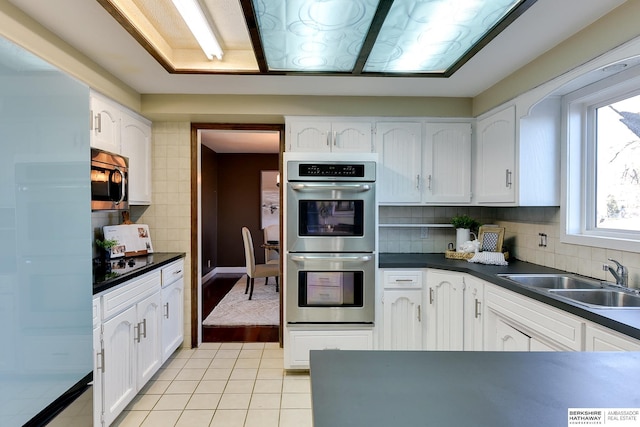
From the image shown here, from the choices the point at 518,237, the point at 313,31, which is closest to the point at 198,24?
the point at 313,31

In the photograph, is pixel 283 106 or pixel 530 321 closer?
pixel 530 321

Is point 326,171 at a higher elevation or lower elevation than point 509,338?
higher

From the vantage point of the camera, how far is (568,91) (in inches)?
89.4

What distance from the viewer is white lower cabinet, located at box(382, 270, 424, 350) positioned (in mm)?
2760

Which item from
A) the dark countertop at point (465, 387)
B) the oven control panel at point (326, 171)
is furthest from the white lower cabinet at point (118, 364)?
the dark countertop at point (465, 387)

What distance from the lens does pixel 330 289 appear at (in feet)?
8.87

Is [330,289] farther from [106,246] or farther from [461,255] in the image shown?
[106,246]

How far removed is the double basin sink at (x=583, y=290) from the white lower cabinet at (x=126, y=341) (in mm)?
2309

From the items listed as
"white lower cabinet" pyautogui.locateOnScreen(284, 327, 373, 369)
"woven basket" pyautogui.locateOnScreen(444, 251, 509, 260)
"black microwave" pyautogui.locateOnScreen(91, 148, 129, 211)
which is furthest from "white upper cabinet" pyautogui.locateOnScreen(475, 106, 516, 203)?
"black microwave" pyautogui.locateOnScreen(91, 148, 129, 211)

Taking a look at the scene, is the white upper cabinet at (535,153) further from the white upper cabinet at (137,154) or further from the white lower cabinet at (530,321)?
the white upper cabinet at (137,154)

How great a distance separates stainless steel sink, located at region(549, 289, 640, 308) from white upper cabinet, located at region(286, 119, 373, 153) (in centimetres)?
173

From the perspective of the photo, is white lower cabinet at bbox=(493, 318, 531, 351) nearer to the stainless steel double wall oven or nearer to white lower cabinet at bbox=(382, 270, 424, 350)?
white lower cabinet at bbox=(382, 270, 424, 350)

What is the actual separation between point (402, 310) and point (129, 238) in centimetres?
228

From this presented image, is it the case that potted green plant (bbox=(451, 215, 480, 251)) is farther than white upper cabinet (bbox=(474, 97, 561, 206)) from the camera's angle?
Yes
